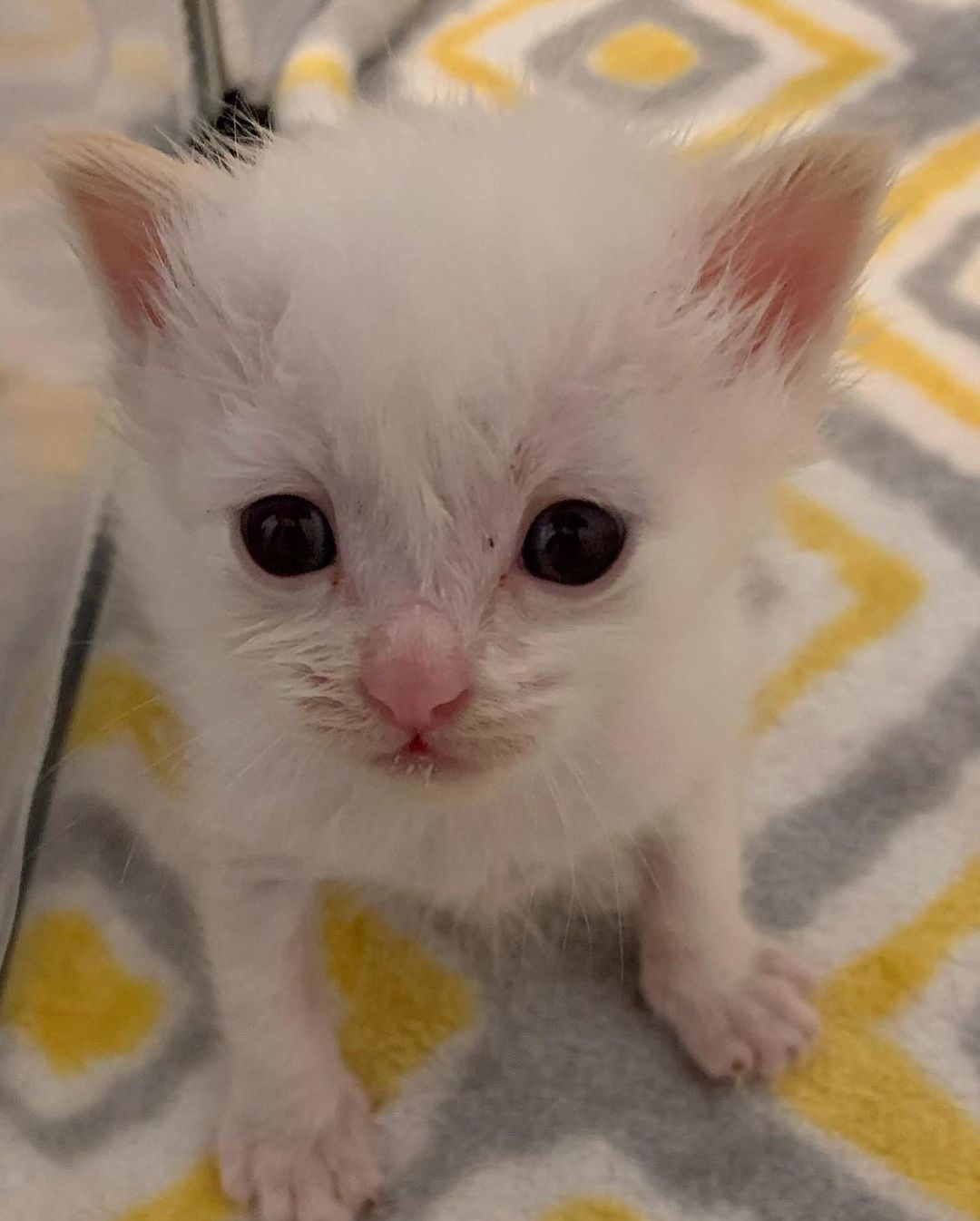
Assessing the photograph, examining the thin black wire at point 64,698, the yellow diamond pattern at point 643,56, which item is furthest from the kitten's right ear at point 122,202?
the yellow diamond pattern at point 643,56

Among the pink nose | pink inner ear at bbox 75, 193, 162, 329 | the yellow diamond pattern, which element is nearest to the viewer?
the pink nose

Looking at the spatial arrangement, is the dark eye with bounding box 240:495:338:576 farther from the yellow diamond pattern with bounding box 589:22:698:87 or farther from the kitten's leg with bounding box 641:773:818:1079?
the yellow diamond pattern with bounding box 589:22:698:87

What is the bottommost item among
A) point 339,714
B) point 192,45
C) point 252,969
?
point 252,969

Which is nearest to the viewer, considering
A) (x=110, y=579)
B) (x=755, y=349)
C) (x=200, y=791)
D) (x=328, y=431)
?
(x=328, y=431)

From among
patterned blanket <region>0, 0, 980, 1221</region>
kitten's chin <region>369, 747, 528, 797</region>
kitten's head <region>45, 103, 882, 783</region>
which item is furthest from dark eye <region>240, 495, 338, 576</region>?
patterned blanket <region>0, 0, 980, 1221</region>

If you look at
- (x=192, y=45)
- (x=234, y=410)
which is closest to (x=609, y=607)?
(x=234, y=410)

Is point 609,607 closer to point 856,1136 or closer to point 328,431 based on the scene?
point 328,431

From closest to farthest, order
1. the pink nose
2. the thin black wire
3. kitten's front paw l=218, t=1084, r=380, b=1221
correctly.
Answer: the pink nose, kitten's front paw l=218, t=1084, r=380, b=1221, the thin black wire
